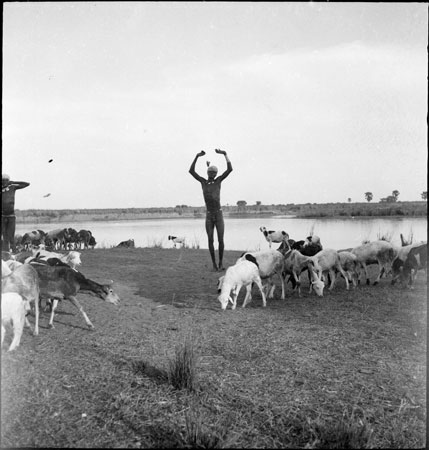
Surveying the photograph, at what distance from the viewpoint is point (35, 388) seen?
3531 mm

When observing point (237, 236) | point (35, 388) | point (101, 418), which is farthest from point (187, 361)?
point (237, 236)

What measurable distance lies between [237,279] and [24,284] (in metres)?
3.81

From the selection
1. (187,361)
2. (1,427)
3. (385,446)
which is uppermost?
(187,361)

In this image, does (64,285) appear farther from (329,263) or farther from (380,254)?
(380,254)

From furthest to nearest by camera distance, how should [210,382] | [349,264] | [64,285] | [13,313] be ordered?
1. [349,264]
2. [64,285]
3. [210,382]
4. [13,313]

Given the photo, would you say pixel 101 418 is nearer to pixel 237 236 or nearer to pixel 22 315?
pixel 22 315

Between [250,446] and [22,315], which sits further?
[22,315]

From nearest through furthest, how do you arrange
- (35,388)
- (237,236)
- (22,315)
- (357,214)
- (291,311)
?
(35,388) < (22,315) < (291,311) < (237,236) < (357,214)

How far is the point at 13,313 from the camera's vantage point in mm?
3674

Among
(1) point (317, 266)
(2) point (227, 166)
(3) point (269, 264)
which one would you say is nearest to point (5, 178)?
(2) point (227, 166)

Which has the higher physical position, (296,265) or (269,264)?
(269,264)

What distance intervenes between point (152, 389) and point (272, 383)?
1167 mm

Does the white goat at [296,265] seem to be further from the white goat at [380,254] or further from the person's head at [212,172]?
the person's head at [212,172]

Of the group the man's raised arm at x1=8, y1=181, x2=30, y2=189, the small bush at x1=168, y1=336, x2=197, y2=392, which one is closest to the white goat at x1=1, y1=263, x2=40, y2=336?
the man's raised arm at x1=8, y1=181, x2=30, y2=189
